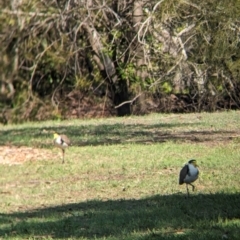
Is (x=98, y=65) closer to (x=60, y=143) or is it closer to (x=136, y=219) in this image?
(x=60, y=143)

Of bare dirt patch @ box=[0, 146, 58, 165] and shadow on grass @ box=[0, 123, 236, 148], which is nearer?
bare dirt patch @ box=[0, 146, 58, 165]

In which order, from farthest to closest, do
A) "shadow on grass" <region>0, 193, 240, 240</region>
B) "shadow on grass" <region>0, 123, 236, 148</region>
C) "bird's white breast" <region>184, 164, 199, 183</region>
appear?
1. "shadow on grass" <region>0, 123, 236, 148</region>
2. "bird's white breast" <region>184, 164, 199, 183</region>
3. "shadow on grass" <region>0, 193, 240, 240</region>

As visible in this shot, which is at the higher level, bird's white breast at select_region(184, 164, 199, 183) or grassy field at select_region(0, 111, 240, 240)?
bird's white breast at select_region(184, 164, 199, 183)

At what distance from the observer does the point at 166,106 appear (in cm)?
3120

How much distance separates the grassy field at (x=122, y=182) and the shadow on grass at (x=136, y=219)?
1 centimetres

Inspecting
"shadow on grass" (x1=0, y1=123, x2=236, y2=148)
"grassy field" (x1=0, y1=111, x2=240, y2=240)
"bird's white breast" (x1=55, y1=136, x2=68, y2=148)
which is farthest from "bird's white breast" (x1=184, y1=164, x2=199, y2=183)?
"shadow on grass" (x1=0, y1=123, x2=236, y2=148)

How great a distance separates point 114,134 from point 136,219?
12.1 m

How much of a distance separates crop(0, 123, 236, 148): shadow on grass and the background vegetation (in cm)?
177

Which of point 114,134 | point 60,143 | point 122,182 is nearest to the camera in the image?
point 122,182

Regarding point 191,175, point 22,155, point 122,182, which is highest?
point 191,175

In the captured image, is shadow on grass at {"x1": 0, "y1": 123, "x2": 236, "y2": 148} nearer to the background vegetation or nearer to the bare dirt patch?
the bare dirt patch

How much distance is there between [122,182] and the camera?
48.1 ft

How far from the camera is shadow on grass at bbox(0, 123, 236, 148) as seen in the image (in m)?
20.7

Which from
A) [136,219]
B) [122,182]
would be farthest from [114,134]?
[136,219]
